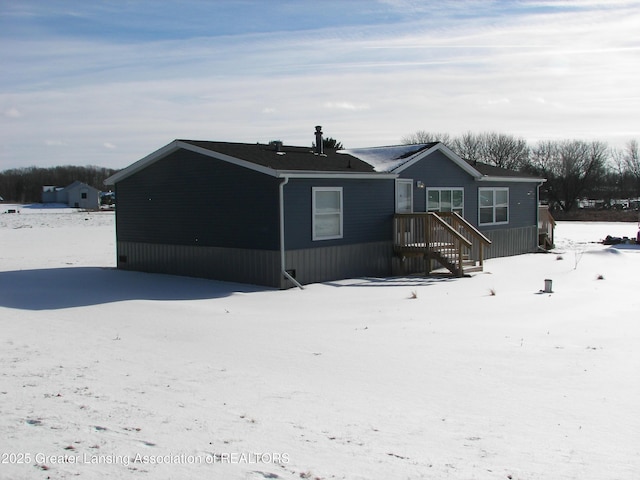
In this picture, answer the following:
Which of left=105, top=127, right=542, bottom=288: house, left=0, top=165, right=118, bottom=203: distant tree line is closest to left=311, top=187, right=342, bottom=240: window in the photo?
left=105, top=127, right=542, bottom=288: house

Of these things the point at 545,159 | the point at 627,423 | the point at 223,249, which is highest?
the point at 545,159

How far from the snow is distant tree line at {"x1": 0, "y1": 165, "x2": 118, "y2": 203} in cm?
9910

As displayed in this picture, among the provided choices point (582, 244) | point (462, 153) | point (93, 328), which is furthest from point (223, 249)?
point (462, 153)

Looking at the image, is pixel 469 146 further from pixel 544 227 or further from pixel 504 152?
pixel 544 227

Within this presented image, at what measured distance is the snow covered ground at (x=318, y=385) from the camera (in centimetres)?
469

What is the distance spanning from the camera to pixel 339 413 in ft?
19.3

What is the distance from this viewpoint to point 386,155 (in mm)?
20062

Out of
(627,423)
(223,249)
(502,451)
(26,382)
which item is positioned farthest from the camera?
(223,249)

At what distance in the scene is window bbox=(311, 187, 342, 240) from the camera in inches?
632

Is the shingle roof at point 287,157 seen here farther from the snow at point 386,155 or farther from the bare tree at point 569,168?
the bare tree at point 569,168

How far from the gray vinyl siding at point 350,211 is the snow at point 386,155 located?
1.99ft

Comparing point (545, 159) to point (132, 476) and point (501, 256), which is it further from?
point (132, 476)

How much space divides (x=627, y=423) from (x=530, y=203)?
20.4m

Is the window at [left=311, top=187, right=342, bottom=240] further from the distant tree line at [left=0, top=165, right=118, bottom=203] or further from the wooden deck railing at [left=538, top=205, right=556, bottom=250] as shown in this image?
the distant tree line at [left=0, top=165, right=118, bottom=203]
